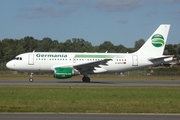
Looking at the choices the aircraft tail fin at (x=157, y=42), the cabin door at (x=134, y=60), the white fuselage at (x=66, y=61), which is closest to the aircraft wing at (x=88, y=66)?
the white fuselage at (x=66, y=61)

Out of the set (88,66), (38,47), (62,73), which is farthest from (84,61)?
(38,47)

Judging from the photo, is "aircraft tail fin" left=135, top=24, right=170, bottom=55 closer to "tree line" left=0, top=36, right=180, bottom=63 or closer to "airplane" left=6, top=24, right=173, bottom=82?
"airplane" left=6, top=24, right=173, bottom=82

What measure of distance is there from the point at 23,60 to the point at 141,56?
1335cm

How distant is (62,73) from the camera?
41.2 meters

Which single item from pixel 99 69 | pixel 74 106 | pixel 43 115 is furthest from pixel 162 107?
pixel 99 69

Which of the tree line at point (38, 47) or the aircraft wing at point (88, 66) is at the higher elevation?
the tree line at point (38, 47)

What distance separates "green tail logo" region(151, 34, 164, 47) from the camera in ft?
156

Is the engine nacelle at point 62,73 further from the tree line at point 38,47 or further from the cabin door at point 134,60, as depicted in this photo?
the tree line at point 38,47

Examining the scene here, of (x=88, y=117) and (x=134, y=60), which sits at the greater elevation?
(x=134, y=60)

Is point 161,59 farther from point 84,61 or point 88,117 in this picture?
point 88,117

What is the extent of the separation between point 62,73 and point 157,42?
42.7 ft

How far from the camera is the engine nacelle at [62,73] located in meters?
41.1

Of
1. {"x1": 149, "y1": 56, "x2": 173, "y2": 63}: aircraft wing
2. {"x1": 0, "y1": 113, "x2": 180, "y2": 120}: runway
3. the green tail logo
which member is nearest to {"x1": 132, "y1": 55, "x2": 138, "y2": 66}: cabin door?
{"x1": 149, "y1": 56, "x2": 173, "y2": 63}: aircraft wing

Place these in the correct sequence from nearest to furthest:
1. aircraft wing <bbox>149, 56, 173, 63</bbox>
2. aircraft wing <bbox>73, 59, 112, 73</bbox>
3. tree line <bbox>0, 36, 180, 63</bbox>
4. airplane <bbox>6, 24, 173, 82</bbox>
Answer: aircraft wing <bbox>73, 59, 112, 73</bbox>
airplane <bbox>6, 24, 173, 82</bbox>
aircraft wing <bbox>149, 56, 173, 63</bbox>
tree line <bbox>0, 36, 180, 63</bbox>
